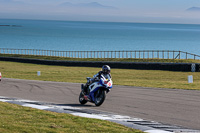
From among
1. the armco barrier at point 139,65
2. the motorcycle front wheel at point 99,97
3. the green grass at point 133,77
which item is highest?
the motorcycle front wheel at point 99,97

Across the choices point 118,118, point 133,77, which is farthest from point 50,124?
point 133,77

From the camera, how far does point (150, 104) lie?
45.8 ft

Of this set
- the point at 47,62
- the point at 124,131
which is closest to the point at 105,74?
the point at 124,131

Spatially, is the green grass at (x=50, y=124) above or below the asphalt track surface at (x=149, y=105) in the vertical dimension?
above

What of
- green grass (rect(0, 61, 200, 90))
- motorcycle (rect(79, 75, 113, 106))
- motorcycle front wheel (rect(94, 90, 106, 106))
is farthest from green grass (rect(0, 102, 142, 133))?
green grass (rect(0, 61, 200, 90))

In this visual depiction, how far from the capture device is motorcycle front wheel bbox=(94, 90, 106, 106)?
13.5 meters

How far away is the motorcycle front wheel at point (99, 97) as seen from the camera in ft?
44.4

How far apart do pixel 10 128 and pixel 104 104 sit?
5996 millimetres

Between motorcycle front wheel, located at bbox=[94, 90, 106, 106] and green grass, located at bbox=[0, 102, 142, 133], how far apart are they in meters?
2.56

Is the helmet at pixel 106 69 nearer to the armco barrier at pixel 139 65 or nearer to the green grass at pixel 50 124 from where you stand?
the green grass at pixel 50 124

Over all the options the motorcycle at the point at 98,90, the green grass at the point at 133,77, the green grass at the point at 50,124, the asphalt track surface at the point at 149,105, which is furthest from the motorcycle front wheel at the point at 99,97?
the green grass at the point at 133,77

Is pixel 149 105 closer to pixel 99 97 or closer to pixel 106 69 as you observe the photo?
pixel 99 97

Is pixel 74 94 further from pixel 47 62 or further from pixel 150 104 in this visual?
pixel 47 62

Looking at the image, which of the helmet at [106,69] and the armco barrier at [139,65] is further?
the armco barrier at [139,65]
